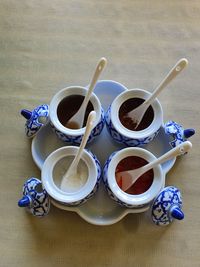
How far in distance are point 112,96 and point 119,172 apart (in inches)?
7.0

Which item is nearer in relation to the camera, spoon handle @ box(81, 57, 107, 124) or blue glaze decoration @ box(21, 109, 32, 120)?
spoon handle @ box(81, 57, 107, 124)

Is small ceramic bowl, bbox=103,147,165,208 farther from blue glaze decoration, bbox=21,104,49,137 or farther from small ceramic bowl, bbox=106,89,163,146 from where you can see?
blue glaze decoration, bbox=21,104,49,137

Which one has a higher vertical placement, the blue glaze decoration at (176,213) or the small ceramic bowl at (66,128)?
the small ceramic bowl at (66,128)

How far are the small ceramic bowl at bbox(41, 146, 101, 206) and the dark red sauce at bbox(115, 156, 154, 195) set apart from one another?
0.04m

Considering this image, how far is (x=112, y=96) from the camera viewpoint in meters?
0.80

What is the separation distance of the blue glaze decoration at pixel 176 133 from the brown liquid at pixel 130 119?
0.06m

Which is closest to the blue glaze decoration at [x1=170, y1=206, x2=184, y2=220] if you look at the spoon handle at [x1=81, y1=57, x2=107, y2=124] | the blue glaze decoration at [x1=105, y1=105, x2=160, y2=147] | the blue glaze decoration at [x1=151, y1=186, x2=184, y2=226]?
the blue glaze decoration at [x1=151, y1=186, x2=184, y2=226]

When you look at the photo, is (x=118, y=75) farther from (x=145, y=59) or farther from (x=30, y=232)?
(x=30, y=232)

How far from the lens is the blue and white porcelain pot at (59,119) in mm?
693

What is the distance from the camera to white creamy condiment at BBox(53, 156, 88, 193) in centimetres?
68

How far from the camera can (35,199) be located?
0.71 meters

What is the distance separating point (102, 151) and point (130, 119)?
96mm

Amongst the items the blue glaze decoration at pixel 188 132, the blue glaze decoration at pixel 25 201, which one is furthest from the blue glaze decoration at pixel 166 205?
the blue glaze decoration at pixel 25 201

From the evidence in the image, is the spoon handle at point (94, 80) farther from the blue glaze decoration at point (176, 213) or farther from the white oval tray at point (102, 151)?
the blue glaze decoration at point (176, 213)
